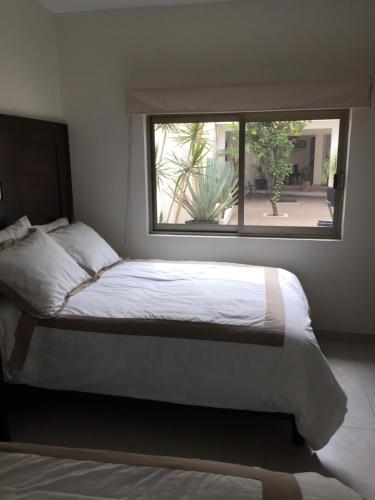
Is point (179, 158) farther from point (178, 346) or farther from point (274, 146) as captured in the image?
point (178, 346)

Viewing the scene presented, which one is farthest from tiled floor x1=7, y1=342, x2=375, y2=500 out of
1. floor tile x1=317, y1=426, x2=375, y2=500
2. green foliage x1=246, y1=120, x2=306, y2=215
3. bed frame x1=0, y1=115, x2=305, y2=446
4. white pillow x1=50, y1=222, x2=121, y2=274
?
green foliage x1=246, y1=120, x2=306, y2=215

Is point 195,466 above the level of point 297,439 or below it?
above

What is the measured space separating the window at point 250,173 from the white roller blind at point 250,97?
0.19 meters

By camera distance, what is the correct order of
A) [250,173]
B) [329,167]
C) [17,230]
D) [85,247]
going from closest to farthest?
[17,230] < [85,247] < [329,167] < [250,173]

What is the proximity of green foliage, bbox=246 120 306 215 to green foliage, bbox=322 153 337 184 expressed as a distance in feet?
0.85

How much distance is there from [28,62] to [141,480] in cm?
286

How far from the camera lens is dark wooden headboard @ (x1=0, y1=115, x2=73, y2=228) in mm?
2699

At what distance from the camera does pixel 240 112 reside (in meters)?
3.15

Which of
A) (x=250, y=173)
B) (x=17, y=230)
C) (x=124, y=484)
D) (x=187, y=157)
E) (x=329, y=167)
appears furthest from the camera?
(x=187, y=157)

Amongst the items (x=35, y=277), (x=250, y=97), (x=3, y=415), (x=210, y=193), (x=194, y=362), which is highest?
(x=250, y=97)

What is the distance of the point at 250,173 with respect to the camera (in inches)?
132

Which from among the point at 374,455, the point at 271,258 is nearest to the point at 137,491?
the point at 374,455

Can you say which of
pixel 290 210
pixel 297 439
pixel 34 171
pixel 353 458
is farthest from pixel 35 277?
pixel 290 210

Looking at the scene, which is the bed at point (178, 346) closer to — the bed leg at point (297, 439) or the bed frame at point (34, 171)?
the bed leg at point (297, 439)
